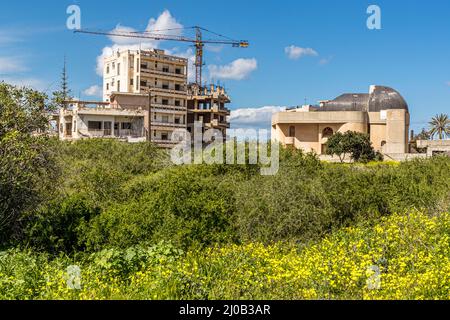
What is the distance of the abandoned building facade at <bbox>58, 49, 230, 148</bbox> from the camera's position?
54.2 meters

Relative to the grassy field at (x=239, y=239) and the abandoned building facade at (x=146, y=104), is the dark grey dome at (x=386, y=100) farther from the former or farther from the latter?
the grassy field at (x=239, y=239)

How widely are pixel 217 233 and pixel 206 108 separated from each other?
5663 centimetres

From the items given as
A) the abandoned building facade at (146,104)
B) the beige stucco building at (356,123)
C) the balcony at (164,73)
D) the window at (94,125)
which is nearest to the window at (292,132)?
the beige stucco building at (356,123)

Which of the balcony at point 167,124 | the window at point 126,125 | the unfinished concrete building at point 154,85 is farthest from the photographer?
the balcony at point 167,124

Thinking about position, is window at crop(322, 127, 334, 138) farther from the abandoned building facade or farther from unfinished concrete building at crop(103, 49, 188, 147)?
unfinished concrete building at crop(103, 49, 188, 147)

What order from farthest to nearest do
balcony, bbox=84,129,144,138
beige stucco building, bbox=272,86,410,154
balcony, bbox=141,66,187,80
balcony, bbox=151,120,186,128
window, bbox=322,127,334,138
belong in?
balcony, bbox=141,66,187,80, balcony, bbox=151,120,186,128, window, bbox=322,127,334,138, beige stucco building, bbox=272,86,410,154, balcony, bbox=84,129,144,138

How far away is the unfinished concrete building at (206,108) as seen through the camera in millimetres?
69375

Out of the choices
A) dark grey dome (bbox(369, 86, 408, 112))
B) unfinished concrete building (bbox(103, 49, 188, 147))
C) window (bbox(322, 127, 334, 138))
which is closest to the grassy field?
window (bbox(322, 127, 334, 138))

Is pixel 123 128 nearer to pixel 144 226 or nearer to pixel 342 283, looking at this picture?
pixel 144 226

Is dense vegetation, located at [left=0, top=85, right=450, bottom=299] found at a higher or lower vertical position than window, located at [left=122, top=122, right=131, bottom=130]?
lower

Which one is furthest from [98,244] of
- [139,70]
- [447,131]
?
[447,131]

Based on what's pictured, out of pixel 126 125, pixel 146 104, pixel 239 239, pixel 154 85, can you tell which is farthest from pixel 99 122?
pixel 239 239

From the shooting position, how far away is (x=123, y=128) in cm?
5609

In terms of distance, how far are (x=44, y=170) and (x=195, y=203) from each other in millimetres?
4181
